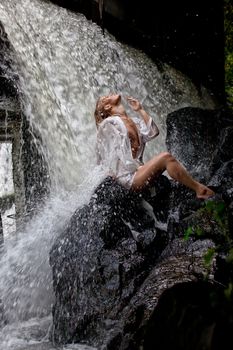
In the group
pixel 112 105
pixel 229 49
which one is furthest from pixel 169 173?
pixel 229 49

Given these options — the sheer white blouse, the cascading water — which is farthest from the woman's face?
the cascading water

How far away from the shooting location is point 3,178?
35.1ft

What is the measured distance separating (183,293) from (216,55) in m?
11.4

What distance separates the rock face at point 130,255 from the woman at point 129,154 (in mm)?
177

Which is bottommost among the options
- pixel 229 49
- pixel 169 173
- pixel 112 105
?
pixel 169 173

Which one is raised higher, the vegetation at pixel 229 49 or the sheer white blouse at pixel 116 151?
the vegetation at pixel 229 49

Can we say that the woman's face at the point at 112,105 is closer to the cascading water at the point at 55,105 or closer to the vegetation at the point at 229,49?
the cascading water at the point at 55,105

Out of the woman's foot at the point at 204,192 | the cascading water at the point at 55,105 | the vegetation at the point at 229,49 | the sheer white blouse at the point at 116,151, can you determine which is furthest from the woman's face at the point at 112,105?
the vegetation at the point at 229,49

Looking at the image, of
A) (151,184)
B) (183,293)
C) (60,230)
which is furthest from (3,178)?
(183,293)

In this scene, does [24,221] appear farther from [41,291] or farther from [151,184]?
[151,184]

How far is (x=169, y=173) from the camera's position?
5.02 metres

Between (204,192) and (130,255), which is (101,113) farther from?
(130,255)

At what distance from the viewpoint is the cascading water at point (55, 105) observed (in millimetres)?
5340

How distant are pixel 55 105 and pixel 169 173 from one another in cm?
320
